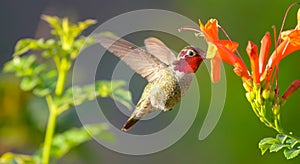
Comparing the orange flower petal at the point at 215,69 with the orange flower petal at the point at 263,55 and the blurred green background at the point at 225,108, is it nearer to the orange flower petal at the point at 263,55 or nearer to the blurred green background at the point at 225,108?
the orange flower petal at the point at 263,55

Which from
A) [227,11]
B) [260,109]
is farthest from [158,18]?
[260,109]

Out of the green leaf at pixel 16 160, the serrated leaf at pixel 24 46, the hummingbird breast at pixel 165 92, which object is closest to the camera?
the hummingbird breast at pixel 165 92

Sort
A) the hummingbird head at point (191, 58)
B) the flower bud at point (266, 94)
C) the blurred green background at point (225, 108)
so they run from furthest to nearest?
the blurred green background at point (225, 108) → the flower bud at point (266, 94) → the hummingbird head at point (191, 58)

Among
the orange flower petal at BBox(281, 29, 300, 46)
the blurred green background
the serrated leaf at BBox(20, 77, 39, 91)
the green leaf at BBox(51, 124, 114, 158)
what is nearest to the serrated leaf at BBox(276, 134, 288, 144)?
the orange flower petal at BBox(281, 29, 300, 46)

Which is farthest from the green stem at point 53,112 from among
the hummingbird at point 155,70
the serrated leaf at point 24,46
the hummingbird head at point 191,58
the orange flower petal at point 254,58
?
the orange flower petal at point 254,58

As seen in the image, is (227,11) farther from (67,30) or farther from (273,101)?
(273,101)

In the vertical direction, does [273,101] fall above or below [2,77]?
above

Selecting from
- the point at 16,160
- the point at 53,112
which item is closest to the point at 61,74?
the point at 53,112
